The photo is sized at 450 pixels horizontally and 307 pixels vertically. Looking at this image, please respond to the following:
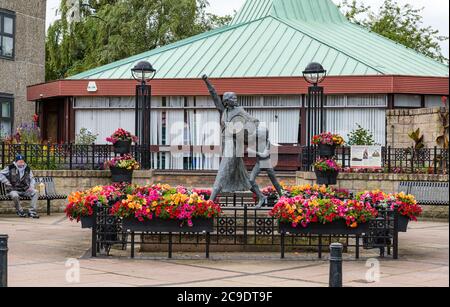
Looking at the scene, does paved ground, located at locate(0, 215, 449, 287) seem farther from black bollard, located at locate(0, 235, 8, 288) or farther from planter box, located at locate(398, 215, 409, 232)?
black bollard, located at locate(0, 235, 8, 288)

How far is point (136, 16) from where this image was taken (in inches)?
1743

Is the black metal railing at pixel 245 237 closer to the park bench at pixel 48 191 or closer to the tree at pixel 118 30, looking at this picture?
the park bench at pixel 48 191

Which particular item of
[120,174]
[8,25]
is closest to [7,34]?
[8,25]

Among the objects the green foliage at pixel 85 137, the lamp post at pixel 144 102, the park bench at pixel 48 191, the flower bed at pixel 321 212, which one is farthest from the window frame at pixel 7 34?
the flower bed at pixel 321 212

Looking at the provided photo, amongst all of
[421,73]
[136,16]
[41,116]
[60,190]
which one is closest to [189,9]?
[136,16]

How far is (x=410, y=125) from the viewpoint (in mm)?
26391

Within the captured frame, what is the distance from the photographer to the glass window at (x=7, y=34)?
32.9m

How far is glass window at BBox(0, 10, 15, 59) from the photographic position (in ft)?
108

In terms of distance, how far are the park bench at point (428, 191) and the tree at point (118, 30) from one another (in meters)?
25.4

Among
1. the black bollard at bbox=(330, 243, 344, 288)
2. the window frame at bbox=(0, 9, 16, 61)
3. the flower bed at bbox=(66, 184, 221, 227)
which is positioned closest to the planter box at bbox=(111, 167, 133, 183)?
the flower bed at bbox=(66, 184, 221, 227)

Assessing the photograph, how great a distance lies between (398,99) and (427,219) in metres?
7.93

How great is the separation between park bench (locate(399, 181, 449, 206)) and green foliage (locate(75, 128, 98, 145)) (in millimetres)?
10981
